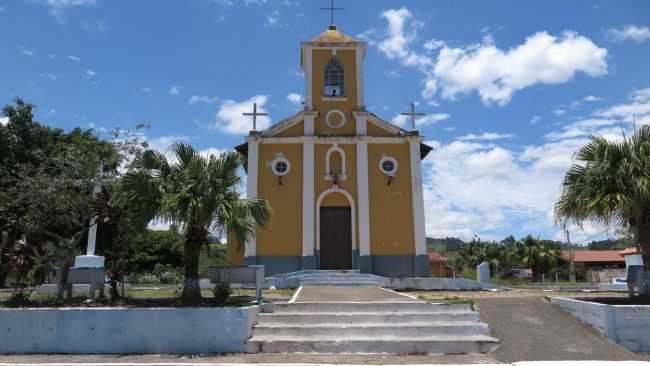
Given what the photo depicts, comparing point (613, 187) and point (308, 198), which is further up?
point (308, 198)

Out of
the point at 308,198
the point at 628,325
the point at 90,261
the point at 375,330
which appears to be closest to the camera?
the point at 628,325

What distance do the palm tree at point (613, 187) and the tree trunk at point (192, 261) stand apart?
7685mm

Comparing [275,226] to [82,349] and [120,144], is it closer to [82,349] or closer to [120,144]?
[120,144]

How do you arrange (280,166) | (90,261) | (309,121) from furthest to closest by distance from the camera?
(309,121)
(280,166)
(90,261)

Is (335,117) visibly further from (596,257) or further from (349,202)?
(596,257)

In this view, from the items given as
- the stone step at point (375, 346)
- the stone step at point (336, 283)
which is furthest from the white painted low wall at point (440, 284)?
the stone step at point (375, 346)

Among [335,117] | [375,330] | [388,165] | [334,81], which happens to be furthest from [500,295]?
[334,81]

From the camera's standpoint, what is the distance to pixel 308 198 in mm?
21250

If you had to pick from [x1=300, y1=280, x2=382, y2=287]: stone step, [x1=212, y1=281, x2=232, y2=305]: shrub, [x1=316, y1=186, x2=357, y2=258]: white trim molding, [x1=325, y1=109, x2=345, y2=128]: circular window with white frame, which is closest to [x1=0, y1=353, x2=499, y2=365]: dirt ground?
[x1=212, y1=281, x2=232, y2=305]: shrub

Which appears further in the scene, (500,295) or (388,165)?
(388,165)

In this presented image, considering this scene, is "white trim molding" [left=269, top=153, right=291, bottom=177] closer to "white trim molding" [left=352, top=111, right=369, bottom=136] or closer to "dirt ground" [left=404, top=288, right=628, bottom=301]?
"white trim molding" [left=352, top=111, right=369, bottom=136]

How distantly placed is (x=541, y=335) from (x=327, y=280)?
9.47m

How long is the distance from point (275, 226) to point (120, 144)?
32.9ft

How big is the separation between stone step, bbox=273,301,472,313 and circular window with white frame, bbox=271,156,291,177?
1110 centimetres
